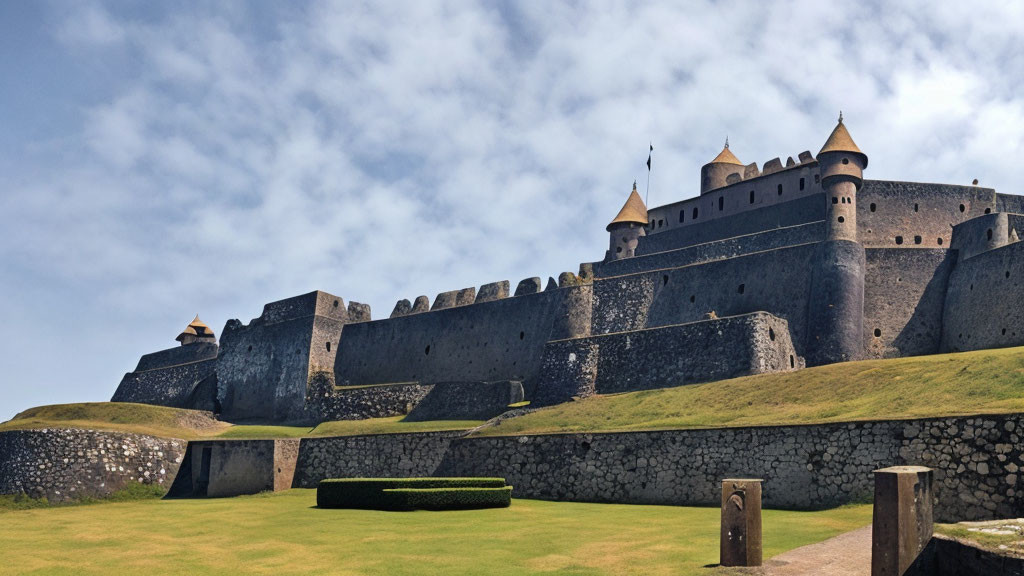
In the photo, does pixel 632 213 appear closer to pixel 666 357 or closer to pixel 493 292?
pixel 493 292

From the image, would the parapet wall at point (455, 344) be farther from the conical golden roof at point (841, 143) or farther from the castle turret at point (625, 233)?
the conical golden roof at point (841, 143)

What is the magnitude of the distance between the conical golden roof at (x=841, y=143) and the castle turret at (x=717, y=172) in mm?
11435

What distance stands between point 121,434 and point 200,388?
23174 mm

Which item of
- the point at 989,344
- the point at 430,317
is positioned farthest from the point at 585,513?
the point at 430,317

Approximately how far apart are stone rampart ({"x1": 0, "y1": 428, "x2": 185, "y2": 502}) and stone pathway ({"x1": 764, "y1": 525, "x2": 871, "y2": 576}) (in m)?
25.9

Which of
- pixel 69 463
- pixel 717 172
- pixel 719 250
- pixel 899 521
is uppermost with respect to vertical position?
pixel 717 172

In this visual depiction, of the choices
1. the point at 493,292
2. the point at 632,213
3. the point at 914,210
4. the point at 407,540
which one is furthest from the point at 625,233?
the point at 407,540

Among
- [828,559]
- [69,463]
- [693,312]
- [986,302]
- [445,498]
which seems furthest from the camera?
[693,312]

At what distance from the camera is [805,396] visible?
26.8 meters

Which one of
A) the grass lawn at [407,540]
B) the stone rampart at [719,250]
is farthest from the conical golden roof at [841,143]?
the grass lawn at [407,540]

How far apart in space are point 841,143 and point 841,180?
2.53m

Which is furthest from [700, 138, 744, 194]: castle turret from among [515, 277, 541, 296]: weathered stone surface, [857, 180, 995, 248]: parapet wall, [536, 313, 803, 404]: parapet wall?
[536, 313, 803, 404]: parapet wall

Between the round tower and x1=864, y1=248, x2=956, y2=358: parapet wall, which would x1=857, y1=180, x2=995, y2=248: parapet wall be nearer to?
the round tower

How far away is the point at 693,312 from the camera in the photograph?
141 feet
